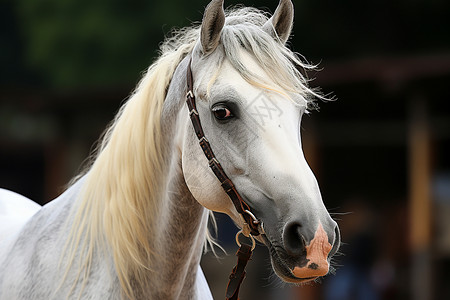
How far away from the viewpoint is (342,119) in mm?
10086

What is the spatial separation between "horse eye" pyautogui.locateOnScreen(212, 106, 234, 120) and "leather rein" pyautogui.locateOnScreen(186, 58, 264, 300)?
9 cm

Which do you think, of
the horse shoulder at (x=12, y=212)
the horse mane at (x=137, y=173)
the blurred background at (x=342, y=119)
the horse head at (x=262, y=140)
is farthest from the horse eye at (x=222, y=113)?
the horse shoulder at (x=12, y=212)

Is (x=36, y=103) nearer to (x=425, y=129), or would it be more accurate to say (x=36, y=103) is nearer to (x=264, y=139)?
(x=425, y=129)

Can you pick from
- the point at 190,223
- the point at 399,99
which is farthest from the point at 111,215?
the point at 399,99

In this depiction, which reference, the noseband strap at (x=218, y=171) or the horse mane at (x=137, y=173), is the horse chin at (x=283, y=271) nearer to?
the noseband strap at (x=218, y=171)

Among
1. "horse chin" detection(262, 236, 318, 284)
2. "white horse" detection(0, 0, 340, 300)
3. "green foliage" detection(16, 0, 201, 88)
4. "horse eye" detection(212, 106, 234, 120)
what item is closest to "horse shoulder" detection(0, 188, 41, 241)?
"white horse" detection(0, 0, 340, 300)

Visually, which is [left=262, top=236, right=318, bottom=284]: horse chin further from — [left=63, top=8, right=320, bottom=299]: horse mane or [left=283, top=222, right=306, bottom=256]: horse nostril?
[left=63, top=8, right=320, bottom=299]: horse mane

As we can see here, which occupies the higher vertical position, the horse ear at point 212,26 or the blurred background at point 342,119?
the horse ear at point 212,26

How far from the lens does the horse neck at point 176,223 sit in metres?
2.52

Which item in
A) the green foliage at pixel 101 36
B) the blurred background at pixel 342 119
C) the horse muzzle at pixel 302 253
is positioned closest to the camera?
the horse muzzle at pixel 302 253

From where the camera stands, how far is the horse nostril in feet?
6.93

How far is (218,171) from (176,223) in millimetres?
305

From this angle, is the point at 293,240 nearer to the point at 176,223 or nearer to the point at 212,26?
the point at 176,223

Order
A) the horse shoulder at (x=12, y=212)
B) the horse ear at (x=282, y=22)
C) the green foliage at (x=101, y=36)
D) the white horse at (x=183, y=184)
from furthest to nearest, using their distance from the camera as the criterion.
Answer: the green foliage at (x=101, y=36) → the horse shoulder at (x=12, y=212) → the horse ear at (x=282, y=22) → the white horse at (x=183, y=184)
